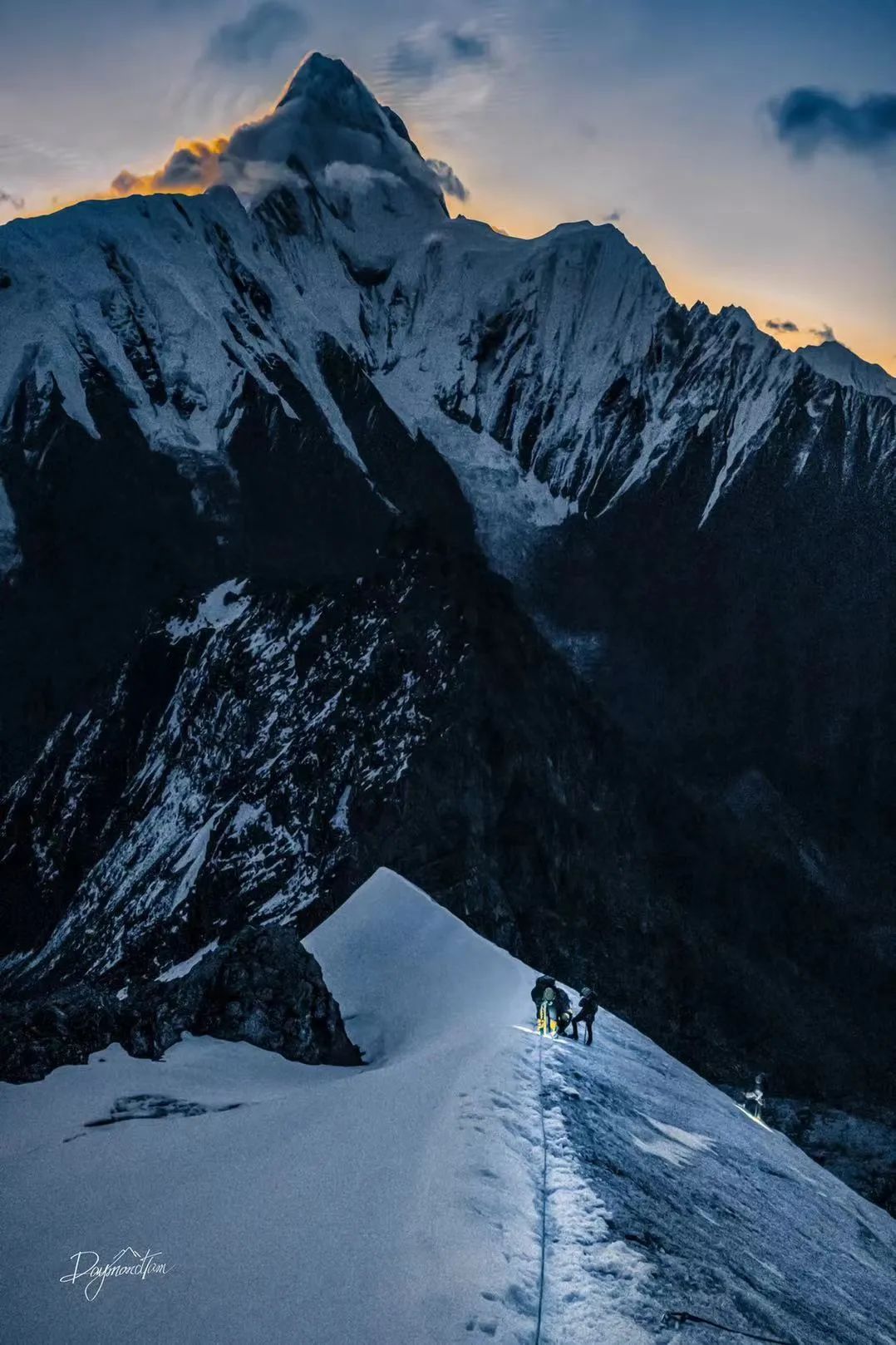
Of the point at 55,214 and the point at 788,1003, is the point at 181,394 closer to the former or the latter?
the point at 55,214

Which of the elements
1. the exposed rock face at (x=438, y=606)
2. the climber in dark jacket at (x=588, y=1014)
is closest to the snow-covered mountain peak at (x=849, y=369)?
the exposed rock face at (x=438, y=606)

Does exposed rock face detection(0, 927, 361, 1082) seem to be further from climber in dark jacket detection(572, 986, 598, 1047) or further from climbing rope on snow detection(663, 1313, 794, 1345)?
climbing rope on snow detection(663, 1313, 794, 1345)

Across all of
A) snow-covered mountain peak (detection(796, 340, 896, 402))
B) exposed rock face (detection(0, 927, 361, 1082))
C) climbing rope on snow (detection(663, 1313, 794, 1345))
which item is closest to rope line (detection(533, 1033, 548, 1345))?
climbing rope on snow (detection(663, 1313, 794, 1345))

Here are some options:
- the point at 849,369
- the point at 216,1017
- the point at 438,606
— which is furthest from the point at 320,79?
the point at 216,1017

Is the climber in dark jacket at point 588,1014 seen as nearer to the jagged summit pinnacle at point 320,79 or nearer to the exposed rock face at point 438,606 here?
the exposed rock face at point 438,606

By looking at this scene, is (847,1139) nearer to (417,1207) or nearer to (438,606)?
(438,606)

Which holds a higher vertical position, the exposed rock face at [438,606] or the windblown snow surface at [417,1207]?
the exposed rock face at [438,606]
